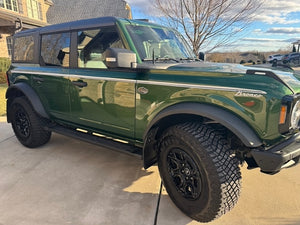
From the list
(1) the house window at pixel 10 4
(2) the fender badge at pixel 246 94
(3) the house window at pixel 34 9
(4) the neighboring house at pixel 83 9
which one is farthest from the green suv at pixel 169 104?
(4) the neighboring house at pixel 83 9

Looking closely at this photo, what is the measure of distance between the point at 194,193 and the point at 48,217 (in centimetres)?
146

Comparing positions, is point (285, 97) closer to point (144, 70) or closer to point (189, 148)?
point (189, 148)

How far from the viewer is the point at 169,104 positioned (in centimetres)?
247

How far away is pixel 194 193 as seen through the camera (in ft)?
7.86

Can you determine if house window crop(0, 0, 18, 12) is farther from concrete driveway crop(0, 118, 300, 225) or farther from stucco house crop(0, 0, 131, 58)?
concrete driveway crop(0, 118, 300, 225)

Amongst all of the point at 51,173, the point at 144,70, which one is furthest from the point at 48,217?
the point at 144,70

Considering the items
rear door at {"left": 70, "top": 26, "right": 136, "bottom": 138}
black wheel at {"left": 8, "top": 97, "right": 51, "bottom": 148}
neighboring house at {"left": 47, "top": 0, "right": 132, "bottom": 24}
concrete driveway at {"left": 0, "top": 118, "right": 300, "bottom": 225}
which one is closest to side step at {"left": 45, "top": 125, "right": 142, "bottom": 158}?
rear door at {"left": 70, "top": 26, "right": 136, "bottom": 138}

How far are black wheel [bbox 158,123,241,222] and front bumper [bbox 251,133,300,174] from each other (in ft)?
0.98

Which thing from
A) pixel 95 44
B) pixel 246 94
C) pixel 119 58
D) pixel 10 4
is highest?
pixel 10 4

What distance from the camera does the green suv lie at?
6.68ft

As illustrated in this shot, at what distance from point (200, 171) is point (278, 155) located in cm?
65

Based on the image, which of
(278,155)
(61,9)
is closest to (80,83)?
(278,155)

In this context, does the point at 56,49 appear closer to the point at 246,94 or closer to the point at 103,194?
the point at 103,194

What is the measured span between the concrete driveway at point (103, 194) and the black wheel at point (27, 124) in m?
0.29
